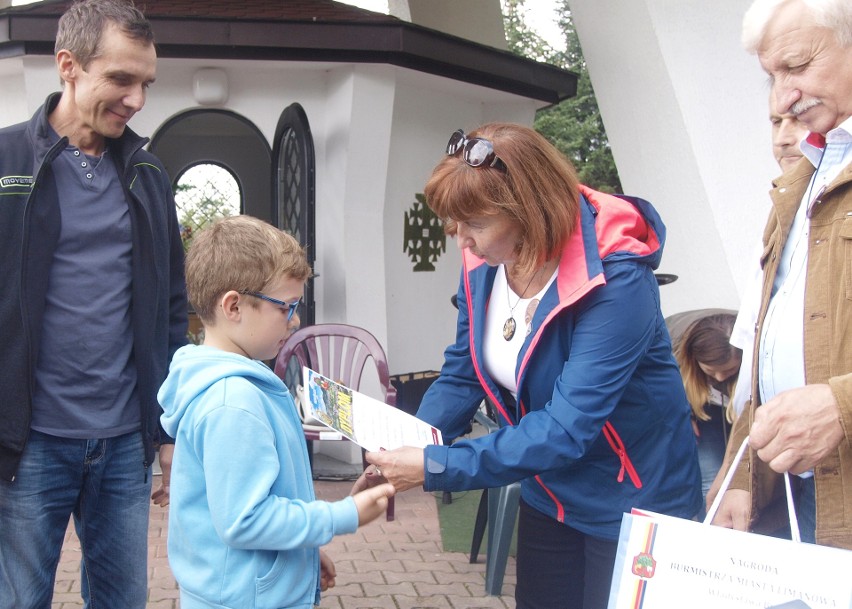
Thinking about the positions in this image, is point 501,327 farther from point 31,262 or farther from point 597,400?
point 31,262

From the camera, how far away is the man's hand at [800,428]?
1578 millimetres

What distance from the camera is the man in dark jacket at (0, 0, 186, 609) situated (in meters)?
2.42

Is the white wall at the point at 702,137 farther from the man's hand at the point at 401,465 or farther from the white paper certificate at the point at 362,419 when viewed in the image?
the man's hand at the point at 401,465

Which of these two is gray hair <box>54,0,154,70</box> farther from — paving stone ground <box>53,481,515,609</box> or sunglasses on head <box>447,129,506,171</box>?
paving stone ground <box>53,481,515,609</box>

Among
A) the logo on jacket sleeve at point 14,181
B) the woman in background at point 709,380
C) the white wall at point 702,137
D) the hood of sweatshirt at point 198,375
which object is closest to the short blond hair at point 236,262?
the hood of sweatshirt at point 198,375

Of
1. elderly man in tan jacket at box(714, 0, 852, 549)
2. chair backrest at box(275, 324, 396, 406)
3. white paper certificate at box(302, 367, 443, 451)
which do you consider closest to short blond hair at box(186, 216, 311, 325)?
white paper certificate at box(302, 367, 443, 451)

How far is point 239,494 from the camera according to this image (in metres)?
1.86

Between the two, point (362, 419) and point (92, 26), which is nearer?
point (362, 419)

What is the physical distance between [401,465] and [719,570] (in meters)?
0.79

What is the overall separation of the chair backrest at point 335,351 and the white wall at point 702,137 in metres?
2.03

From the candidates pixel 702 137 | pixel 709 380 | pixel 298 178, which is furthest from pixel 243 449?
pixel 298 178

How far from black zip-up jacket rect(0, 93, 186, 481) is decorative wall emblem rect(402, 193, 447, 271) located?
494 cm

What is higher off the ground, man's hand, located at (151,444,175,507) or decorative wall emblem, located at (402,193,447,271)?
decorative wall emblem, located at (402,193,447,271)

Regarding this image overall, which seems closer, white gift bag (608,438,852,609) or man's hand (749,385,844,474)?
white gift bag (608,438,852,609)
